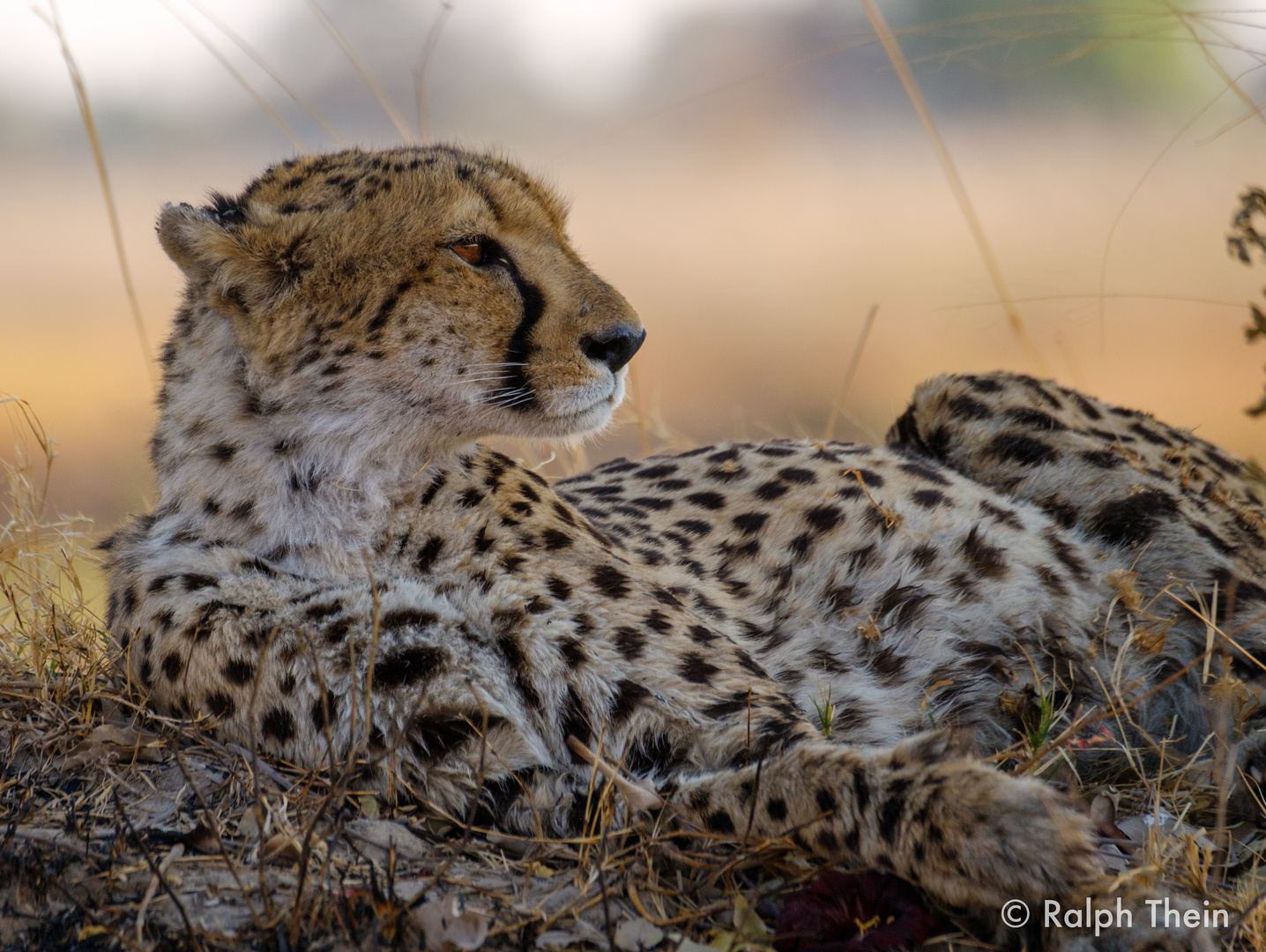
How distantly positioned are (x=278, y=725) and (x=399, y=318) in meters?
0.72

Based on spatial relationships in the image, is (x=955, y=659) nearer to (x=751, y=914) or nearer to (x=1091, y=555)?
(x=1091, y=555)

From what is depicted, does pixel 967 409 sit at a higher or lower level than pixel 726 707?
higher

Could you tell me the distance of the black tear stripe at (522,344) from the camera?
215 cm

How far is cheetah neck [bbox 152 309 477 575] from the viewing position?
7.07 feet

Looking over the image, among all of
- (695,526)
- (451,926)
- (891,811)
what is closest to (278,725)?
(451,926)

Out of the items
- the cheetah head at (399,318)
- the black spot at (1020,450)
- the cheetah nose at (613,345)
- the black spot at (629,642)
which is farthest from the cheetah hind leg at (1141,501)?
the cheetah head at (399,318)

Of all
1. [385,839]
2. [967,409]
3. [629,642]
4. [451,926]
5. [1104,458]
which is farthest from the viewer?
[967,409]

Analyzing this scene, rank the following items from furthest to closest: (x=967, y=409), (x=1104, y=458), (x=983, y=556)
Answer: (x=967, y=409) → (x=1104, y=458) → (x=983, y=556)

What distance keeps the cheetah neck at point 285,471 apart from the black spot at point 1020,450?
1533 mm

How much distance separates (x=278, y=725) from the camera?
78.6 inches

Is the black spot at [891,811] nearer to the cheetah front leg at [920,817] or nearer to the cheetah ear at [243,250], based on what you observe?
the cheetah front leg at [920,817]

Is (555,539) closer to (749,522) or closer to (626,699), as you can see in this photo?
(626,699)

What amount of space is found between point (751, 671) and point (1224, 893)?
823 mm

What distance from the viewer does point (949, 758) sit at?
5.93 ft
